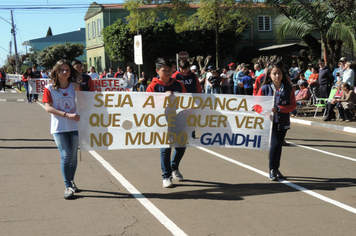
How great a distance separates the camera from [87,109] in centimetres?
591

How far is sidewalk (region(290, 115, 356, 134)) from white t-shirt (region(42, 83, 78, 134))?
29.6ft

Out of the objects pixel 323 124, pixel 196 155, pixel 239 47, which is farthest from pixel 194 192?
pixel 239 47

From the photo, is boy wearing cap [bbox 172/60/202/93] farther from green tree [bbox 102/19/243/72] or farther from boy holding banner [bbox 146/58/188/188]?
green tree [bbox 102/19/243/72]

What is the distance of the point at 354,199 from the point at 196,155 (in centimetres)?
369

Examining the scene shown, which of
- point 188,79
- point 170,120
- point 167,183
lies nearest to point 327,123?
point 188,79

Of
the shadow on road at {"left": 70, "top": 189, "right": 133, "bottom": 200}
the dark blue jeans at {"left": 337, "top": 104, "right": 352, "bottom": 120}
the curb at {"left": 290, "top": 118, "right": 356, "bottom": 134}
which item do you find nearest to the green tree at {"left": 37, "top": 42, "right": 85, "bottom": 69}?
the curb at {"left": 290, "top": 118, "right": 356, "bottom": 134}

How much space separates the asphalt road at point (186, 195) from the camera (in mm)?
4648

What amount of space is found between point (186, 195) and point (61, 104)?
2.05 meters

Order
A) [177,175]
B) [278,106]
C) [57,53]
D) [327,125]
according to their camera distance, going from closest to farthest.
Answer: [278,106] → [177,175] → [327,125] → [57,53]

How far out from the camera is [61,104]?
5.69 m

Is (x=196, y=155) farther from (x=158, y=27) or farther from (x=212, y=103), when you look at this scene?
(x=158, y=27)

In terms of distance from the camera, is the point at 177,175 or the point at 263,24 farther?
the point at 263,24

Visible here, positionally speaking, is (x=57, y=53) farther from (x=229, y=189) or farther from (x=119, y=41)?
(x=229, y=189)

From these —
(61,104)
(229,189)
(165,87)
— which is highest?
(165,87)
